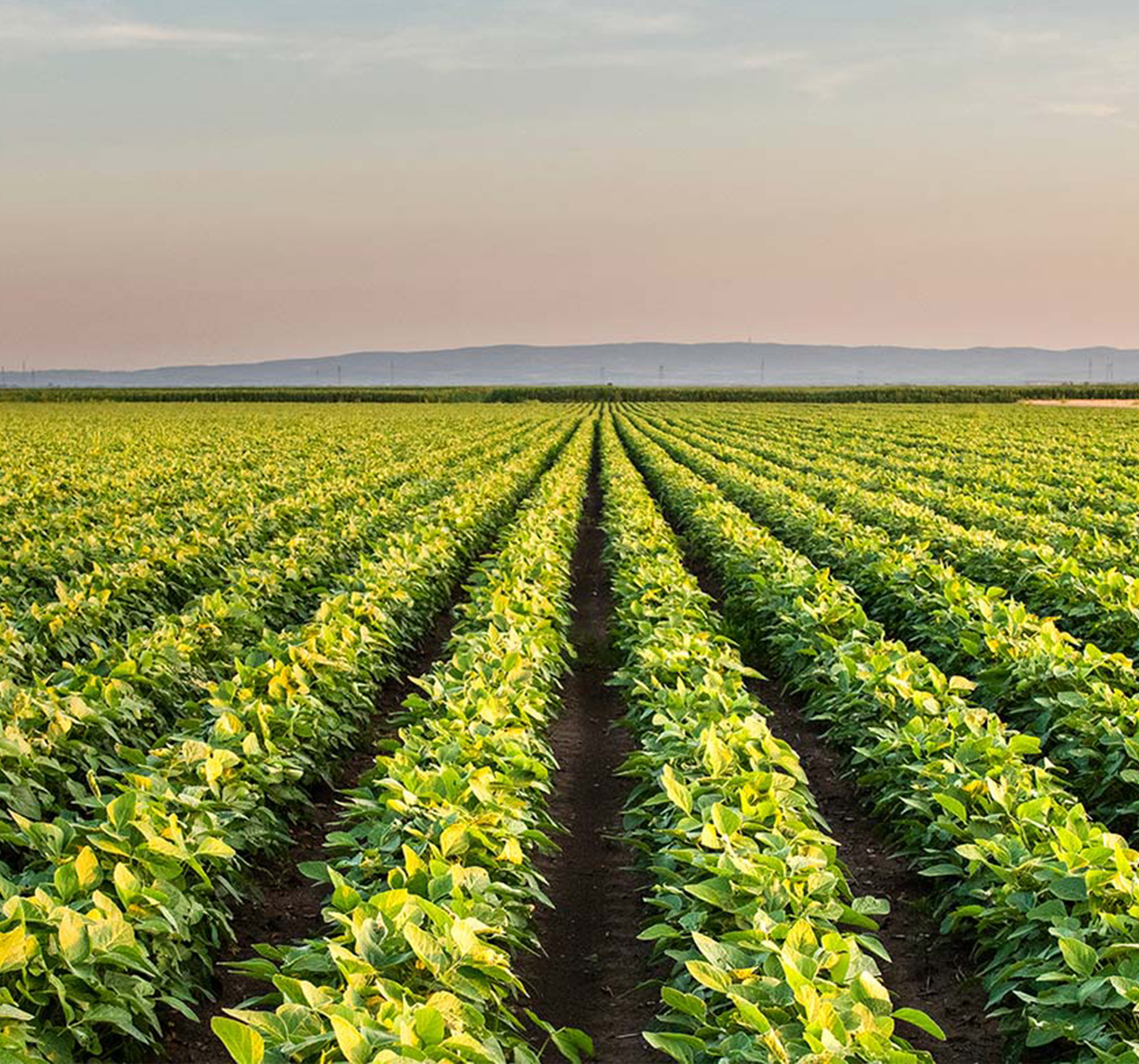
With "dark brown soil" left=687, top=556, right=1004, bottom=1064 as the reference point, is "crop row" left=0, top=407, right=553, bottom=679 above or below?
above

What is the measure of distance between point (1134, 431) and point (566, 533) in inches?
1427

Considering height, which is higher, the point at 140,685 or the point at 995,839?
the point at 995,839

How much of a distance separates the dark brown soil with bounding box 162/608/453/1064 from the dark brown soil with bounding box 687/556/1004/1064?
8.99 feet

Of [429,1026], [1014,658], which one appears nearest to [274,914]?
[429,1026]

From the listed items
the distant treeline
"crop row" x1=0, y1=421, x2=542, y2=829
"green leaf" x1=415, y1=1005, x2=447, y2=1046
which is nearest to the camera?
"green leaf" x1=415, y1=1005, x2=447, y2=1046

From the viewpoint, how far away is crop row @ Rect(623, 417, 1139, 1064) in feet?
12.3

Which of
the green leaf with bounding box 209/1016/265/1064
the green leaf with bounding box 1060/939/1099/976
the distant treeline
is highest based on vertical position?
the distant treeline

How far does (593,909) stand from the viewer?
19.4 feet

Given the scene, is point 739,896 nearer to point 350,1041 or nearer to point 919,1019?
point 919,1019

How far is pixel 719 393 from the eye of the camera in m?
108

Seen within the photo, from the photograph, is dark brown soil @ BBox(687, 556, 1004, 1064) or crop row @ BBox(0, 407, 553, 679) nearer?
dark brown soil @ BBox(687, 556, 1004, 1064)

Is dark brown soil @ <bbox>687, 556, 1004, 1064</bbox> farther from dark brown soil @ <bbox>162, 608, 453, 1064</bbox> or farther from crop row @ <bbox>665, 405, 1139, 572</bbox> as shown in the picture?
crop row @ <bbox>665, 405, 1139, 572</bbox>

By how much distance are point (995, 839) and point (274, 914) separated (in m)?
3.63

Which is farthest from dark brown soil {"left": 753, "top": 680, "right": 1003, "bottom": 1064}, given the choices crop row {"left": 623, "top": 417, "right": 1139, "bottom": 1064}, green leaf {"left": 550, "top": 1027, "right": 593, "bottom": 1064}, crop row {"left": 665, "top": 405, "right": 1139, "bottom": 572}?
crop row {"left": 665, "top": 405, "right": 1139, "bottom": 572}
